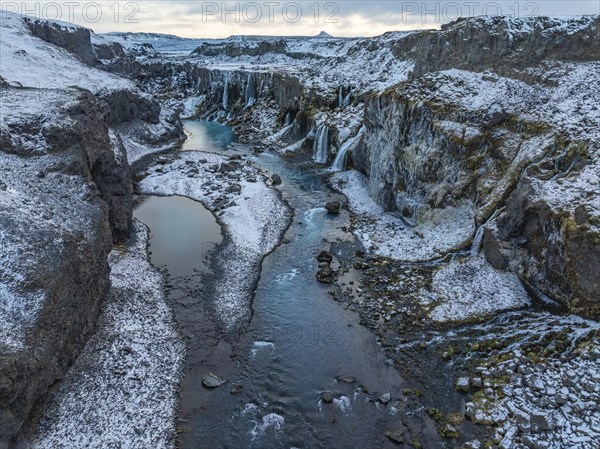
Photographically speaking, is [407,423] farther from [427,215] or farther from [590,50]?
→ [590,50]

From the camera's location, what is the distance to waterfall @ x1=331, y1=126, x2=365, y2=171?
140 feet

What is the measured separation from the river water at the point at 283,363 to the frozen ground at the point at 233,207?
2.89 feet

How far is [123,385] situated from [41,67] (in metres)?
60.8

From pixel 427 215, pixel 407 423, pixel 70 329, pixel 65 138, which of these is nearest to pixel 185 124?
pixel 65 138

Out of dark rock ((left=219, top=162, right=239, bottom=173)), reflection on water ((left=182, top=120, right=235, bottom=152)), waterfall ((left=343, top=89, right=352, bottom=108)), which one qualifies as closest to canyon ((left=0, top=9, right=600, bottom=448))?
dark rock ((left=219, top=162, right=239, bottom=173))

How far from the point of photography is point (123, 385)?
648 inches

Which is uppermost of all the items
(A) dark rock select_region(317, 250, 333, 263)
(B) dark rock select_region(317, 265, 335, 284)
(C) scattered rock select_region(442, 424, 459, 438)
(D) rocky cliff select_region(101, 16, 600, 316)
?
(D) rocky cliff select_region(101, 16, 600, 316)

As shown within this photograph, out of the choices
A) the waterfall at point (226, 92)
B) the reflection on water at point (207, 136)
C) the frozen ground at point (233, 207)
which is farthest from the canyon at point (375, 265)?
the waterfall at point (226, 92)

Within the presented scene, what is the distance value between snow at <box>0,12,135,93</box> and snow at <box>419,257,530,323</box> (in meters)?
47.5

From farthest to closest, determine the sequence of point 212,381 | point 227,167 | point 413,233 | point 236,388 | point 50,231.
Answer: point 227,167 < point 413,233 < point 50,231 < point 212,381 < point 236,388

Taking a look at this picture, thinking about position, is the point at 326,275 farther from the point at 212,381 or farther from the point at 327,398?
the point at 212,381

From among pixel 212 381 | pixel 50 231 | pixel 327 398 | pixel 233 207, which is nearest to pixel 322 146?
pixel 233 207

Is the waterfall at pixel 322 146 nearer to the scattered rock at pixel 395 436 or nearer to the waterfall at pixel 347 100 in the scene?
the waterfall at pixel 347 100

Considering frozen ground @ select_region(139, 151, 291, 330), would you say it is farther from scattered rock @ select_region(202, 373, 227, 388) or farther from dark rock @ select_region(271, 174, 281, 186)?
scattered rock @ select_region(202, 373, 227, 388)
